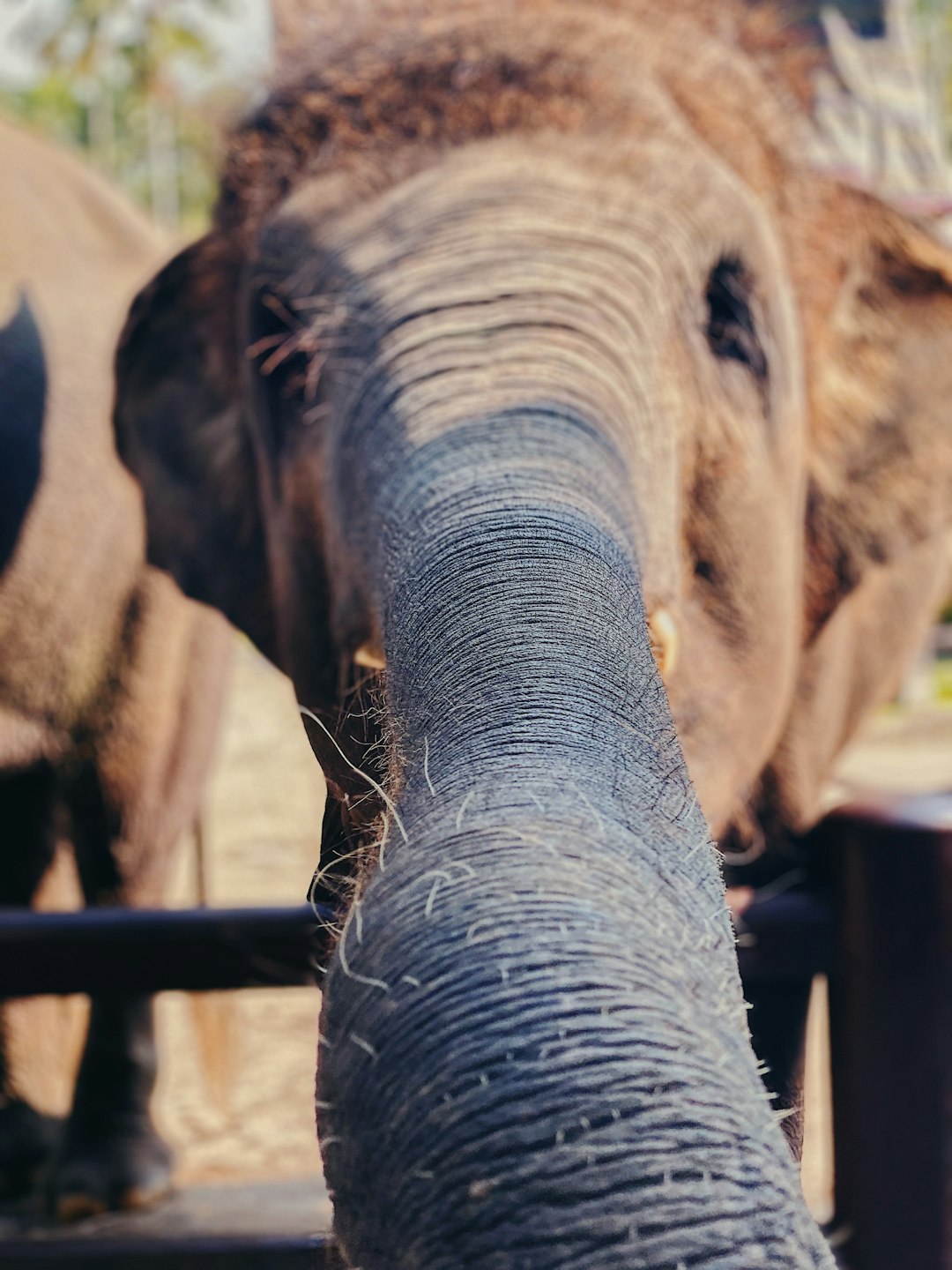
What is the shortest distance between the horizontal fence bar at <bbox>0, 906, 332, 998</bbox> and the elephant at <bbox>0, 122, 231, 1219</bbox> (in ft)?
4.23

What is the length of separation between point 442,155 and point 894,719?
1110 centimetres

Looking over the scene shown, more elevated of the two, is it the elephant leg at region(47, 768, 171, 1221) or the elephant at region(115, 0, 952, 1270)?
the elephant at region(115, 0, 952, 1270)

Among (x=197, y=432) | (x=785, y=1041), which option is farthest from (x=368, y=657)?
(x=197, y=432)

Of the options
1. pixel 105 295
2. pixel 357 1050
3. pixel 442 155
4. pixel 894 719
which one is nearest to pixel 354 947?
pixel 357 1050

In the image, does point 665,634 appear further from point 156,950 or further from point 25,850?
point 25,850

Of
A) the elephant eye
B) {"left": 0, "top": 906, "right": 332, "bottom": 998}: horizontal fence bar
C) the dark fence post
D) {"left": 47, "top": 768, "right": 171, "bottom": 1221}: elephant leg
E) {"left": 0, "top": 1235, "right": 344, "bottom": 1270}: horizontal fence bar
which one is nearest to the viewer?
the dark fence post

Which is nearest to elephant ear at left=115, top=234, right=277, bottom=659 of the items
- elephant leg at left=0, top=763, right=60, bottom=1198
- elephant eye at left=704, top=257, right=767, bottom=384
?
elephant eye at left=704, top=257, right=767, bottom=384

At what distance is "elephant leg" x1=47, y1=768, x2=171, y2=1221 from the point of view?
3496mm

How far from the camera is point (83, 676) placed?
3.78 metres

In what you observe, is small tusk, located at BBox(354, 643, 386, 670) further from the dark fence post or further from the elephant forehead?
the dark fence post

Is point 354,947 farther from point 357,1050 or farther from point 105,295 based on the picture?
point 105,295

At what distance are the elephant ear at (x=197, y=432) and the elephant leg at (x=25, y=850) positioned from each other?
4.42 ft

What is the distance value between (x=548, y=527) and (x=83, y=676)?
108 inches

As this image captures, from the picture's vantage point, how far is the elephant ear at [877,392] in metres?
2.61
